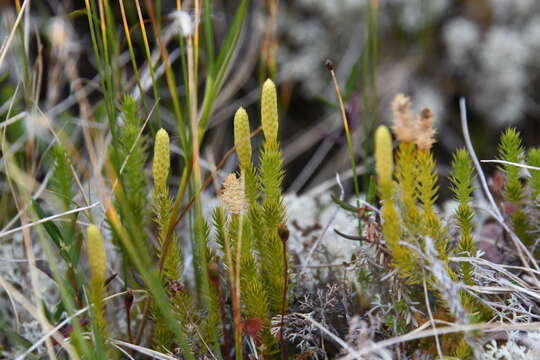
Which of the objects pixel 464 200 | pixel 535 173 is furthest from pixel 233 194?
pixel 535 173

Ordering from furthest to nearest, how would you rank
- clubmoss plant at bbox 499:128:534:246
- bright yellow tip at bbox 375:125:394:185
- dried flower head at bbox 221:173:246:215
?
clubmoss plant at bbox 499:128:534:246, dried flower head at bbox 221:173:246:215, bright yellow tip at bbox 375:125:394:185

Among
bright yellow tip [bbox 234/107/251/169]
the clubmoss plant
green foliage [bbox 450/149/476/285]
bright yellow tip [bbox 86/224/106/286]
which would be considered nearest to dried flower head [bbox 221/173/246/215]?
bright yellow tip [bbox 234/107/251/169]

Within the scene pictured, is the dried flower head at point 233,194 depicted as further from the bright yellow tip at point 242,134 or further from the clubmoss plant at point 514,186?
the clubmoss plant at point 514,186

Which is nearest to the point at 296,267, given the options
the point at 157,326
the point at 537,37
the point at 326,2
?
the point at 157,326

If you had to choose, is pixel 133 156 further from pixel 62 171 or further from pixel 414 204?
pixel 414 204

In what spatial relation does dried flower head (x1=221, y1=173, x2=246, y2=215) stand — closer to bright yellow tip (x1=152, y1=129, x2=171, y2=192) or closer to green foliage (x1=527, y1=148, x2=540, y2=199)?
bright yellow tip (x1=152, y1=129, x2=171, y2=192)

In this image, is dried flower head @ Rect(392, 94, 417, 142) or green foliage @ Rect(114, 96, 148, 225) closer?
dried flower head @ Rect(392, 94, 417, 142)

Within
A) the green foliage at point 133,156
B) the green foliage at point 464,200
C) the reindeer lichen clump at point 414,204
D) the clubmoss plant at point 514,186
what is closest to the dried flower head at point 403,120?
the reindeer lichen clump at point 414,204
